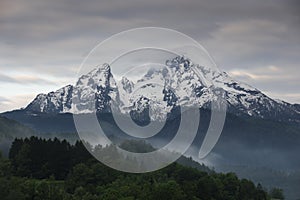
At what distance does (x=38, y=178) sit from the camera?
512 ft

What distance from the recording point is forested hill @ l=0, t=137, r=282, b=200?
5049 inches

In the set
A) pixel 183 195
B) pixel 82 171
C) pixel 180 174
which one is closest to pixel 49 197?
pixel 183 195

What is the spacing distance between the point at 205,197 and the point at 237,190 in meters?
28.6

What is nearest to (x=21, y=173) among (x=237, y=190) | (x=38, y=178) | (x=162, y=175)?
(x=38, y=178)

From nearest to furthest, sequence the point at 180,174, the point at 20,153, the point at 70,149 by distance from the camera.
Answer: the point at 20,153 < the point at 70,149 < the point at 180,174

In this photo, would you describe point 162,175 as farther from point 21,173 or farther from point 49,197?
point 49,197

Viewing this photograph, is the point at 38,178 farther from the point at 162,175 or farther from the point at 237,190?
the point at 237,190

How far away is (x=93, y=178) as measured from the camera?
509ft

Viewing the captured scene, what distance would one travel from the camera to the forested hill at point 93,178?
128250 millimetres

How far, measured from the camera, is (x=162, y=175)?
17662cm

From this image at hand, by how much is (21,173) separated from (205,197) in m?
50.2

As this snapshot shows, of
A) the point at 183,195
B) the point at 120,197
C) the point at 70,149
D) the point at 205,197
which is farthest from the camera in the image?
the point at 70,149

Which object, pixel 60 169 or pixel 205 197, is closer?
pixel 205 197

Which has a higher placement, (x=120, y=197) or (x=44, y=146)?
(x=44, y=146)
